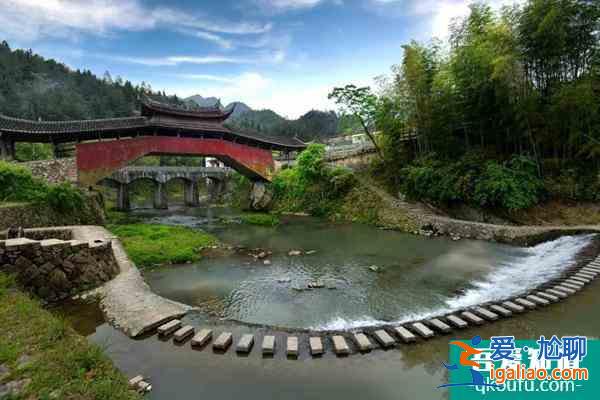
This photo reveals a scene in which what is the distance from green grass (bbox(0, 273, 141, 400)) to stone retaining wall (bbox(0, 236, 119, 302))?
1.46 metres

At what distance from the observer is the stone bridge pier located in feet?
82.2

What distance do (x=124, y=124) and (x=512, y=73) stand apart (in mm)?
19997

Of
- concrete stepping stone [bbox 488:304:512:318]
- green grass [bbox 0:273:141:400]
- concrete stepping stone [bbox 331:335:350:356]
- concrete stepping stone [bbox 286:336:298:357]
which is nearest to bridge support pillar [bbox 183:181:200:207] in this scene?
green grass [bbox 0:273:141:400]

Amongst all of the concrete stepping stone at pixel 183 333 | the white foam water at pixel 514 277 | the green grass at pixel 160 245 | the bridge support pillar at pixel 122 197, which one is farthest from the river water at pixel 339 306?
the bridge support pillar at pixel 122 197

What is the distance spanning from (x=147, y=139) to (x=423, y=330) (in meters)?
18.8

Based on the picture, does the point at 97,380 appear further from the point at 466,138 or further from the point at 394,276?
the point at 466,138

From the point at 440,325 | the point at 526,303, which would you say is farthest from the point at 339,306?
the point at 526,303

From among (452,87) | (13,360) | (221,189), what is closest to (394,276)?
(13,360)

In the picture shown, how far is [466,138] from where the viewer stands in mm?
14461

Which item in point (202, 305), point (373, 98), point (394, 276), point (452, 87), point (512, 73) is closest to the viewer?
point (202, 305)

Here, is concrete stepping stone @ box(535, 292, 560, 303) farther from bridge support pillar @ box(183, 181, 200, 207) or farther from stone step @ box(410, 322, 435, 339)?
bridge support pillar @ box(183, 181, 200, 207)

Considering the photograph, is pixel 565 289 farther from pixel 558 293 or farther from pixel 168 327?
pixel 168 327

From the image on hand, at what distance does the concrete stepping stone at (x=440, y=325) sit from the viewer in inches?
164

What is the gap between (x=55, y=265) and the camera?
5.33m
